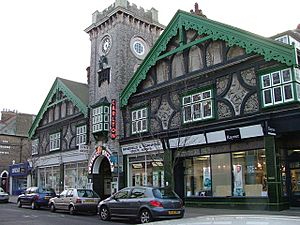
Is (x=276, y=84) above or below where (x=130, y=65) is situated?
below

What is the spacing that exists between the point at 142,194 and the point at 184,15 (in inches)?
483

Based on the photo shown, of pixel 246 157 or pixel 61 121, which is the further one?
pixel 61 121

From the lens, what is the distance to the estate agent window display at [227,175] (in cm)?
1961

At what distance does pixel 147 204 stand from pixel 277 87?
8479 mm

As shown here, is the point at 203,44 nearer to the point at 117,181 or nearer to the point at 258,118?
the point at 258,118

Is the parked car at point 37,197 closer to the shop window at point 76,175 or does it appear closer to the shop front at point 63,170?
the shop front at point 63,170

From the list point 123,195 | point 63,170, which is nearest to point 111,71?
point 63,170

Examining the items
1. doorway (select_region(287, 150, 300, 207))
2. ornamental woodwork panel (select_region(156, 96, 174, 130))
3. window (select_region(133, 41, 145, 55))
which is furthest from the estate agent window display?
window (select_region(133, 41, 145, 55))

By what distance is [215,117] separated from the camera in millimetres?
21359

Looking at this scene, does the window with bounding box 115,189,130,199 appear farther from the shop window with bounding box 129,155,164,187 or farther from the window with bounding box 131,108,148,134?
the window with bounding box 131,108,148,134

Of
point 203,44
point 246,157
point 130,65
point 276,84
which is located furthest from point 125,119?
point 276,84

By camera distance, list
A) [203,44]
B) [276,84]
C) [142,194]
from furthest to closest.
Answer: [203,44]
[276,84]
[142,194]

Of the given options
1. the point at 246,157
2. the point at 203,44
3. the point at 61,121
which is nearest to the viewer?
the point at 246,157

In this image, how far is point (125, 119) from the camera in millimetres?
27859
